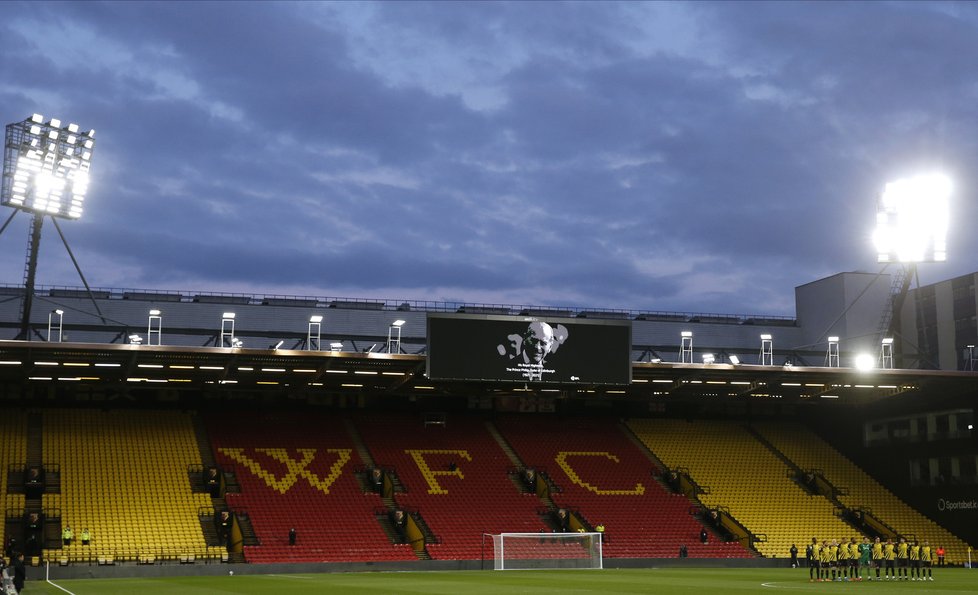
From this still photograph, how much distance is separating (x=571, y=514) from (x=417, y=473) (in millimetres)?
8432

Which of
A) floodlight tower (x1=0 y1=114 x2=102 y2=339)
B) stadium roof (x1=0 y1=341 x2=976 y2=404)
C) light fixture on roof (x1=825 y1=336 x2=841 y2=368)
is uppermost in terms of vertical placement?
floodlight tower (x1=0 y1=114 x2=102 y2=339)

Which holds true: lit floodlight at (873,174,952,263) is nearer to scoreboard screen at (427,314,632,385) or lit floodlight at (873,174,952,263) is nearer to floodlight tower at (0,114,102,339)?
scoreboard screen at (427,314,632,385)

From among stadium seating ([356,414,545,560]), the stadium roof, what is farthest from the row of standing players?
stadium seating ([356,414,545,560])

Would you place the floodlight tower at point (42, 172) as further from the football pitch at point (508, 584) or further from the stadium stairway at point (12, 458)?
the football pitch at point (508, 584)

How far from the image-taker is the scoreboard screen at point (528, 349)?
52188 millimetres

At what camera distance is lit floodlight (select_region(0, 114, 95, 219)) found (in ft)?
152

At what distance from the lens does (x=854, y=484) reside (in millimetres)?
65375

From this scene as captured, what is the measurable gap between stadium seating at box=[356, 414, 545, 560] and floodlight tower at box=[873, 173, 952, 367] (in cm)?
2260

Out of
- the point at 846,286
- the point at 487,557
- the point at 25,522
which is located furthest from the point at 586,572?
the point at 846,286

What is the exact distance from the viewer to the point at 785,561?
54.8m

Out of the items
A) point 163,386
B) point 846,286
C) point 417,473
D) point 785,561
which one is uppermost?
point 846,286

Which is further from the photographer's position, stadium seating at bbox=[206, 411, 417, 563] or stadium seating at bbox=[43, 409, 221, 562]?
stadium seating at bbox=[206, 411, 417, 563]

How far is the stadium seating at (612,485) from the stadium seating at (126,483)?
18696 mm

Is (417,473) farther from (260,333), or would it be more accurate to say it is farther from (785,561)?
(785,561)
